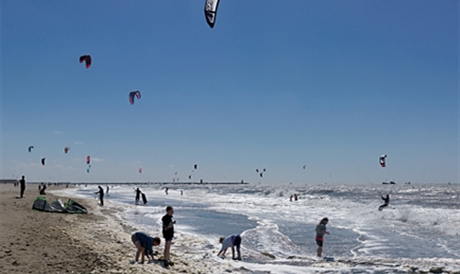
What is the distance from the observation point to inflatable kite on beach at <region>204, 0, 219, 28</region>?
751 centimetres

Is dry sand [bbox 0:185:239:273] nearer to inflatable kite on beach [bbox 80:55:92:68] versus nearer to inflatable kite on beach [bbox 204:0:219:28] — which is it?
inflatable kite on beach [bbox 204:0:219:28]

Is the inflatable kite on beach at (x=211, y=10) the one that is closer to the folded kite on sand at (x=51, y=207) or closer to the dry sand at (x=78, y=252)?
the dry sand at (x=78, y=252)

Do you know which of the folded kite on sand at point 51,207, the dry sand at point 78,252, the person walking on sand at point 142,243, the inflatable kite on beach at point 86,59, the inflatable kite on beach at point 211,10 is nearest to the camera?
the dry sand at point 78,252

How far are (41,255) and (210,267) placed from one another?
3063 millimetres

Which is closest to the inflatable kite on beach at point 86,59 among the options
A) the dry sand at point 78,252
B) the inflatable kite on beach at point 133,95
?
the inflatable kite on beach at point 133,95

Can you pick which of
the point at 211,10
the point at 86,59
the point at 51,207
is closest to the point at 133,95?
the point at 86,59

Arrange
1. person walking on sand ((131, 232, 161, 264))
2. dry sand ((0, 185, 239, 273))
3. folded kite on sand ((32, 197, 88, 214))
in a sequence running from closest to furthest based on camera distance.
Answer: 1. dry sand ((0, 185, 239, 273))
2. person walking on sand ((131, 232, 161, 264))
3. folded kite on sand ((32, 197, 88, 214))

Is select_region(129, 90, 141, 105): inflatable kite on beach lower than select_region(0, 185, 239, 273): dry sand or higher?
higher

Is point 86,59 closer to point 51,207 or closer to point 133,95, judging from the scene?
point 133,95

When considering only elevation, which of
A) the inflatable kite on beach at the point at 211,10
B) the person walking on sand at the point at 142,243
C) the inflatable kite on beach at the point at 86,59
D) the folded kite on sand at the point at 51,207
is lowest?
the folded kite on sand at the point at 51,207

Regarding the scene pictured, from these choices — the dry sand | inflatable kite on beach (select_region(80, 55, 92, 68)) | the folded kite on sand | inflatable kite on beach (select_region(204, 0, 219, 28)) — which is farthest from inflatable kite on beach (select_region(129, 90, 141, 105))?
inflatable kite on beach (select_region(204, 0, 219, 28))

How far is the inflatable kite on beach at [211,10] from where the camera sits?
7.51 meters

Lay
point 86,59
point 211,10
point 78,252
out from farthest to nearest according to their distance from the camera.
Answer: point 86,59, point 211,10, point 78,252

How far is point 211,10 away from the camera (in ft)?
25.0
